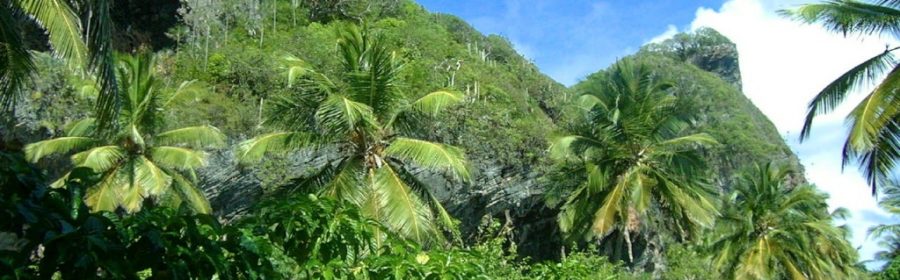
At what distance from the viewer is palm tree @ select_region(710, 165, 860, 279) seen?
31469 mm

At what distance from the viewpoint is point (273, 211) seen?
4512 mm

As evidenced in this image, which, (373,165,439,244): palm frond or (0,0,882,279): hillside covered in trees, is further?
(373,165,439,244): palm frond

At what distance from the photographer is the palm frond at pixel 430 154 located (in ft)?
50.1

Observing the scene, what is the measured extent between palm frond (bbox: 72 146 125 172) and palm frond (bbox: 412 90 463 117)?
23.2 ft

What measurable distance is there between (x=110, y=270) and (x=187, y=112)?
81.0 feet

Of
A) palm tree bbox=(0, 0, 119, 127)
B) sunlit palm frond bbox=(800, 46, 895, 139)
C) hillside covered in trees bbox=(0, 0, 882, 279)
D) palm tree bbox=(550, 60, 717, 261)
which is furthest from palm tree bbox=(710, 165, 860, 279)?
palm tree bbox=(0, 0, 119, 127)

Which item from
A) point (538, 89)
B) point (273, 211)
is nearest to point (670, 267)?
point (538, 89)

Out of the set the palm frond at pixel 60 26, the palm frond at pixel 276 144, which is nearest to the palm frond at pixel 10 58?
the palm frond at pixel 60 26

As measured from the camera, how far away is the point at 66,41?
27.4 feet

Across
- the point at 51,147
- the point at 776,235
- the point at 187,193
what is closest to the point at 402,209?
the point at 187,193

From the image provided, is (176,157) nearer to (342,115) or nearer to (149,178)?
(149,178)

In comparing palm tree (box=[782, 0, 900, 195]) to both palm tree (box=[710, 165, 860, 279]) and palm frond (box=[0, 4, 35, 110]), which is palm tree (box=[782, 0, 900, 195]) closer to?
palm frond (box=[0, 4, 35, 110])

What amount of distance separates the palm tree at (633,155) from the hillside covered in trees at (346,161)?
0.06 m

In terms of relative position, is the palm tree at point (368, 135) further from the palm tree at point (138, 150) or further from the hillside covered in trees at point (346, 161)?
the palm tree at point (138, 150)
